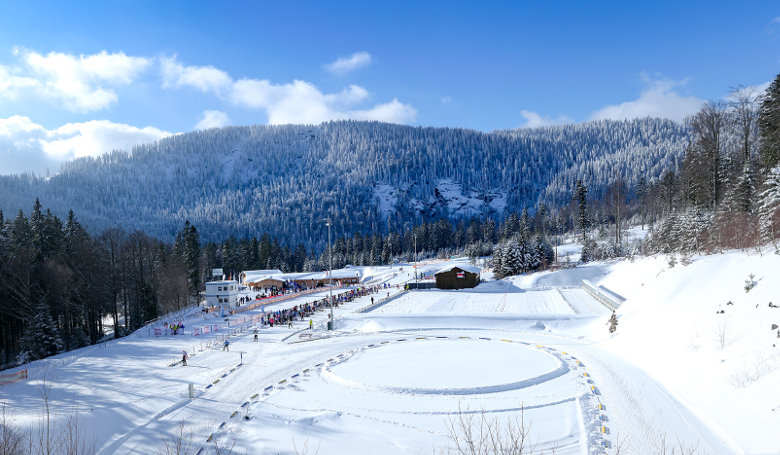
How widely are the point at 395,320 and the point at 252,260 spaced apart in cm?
7398

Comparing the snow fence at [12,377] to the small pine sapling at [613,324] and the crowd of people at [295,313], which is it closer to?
the crowd of people at [295,313]

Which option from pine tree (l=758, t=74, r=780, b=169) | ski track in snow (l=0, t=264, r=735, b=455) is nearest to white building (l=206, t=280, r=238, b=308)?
ski track in snow (l=0, t=264, r=735, b=455)

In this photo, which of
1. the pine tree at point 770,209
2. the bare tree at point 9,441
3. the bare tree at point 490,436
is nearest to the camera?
the bare tree at point 9,441

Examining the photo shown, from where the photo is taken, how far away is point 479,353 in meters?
23.4

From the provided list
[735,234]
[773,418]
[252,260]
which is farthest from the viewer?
[252,260]

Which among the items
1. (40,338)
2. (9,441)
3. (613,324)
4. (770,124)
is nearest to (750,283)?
(613,324)

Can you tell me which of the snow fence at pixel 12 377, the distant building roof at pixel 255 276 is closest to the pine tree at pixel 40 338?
the snow fence at pixel 12 377

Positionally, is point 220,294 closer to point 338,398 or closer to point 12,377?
point 12,377

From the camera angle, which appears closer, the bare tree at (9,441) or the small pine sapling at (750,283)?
the bare tree at (9,441)

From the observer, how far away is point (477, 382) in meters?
17.7

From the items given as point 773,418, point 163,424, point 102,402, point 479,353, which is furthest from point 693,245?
point 102,402

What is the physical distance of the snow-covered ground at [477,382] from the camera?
12.3m

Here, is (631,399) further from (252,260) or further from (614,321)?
(252,260)

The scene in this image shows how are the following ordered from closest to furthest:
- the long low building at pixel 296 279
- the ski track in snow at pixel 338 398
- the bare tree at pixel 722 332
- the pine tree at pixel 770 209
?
the ski track in snow at pixel 338 398 → the bare tree at pixel 722 332 → the pine tree at pixel 770 209 → the long low building at pixel 296 279
